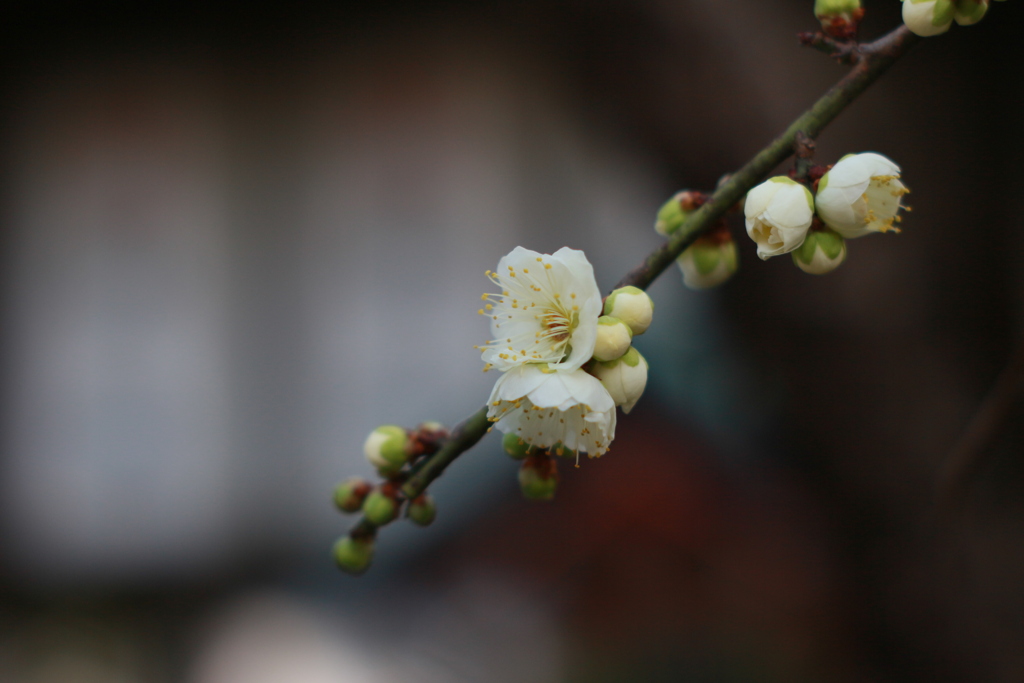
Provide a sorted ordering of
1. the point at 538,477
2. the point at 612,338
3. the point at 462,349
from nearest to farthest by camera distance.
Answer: the point at 612,338 < the point at 538,477 < the point at 462,349

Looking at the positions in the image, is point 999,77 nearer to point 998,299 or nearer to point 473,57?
point 998,299

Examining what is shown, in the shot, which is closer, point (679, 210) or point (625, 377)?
point (625, 377)

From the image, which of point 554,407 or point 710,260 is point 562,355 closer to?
point 554,407

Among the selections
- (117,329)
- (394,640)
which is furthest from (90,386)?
(394,640)

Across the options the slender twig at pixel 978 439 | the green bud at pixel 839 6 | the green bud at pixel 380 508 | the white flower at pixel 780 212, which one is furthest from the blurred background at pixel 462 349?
the green bud at pixel 380 508

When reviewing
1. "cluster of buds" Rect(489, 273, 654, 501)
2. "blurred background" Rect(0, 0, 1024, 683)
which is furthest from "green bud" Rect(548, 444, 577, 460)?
"blurred background" Rect(0, 0, 1024, 683)

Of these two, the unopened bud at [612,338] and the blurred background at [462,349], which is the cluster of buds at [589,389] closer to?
the unopened bud at [612,338]

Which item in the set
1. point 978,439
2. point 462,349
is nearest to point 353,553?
point 978,439
